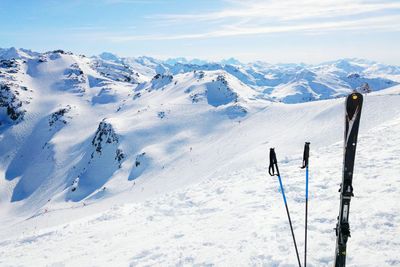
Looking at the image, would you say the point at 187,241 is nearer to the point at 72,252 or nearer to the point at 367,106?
the point at 72,252

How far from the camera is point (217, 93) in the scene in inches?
4624

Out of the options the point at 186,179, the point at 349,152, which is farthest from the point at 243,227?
the point at 186,179

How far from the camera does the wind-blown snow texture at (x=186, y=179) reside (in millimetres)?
11945

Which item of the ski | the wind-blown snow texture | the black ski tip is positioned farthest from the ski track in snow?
the black ski tip

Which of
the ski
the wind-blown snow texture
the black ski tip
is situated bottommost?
the wind-blown snow texture

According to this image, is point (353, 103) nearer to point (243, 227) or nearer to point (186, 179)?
point (243, 227)

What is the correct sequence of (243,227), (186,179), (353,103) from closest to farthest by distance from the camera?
(353,103), (243,227), (186,179)

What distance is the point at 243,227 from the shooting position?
13.3m

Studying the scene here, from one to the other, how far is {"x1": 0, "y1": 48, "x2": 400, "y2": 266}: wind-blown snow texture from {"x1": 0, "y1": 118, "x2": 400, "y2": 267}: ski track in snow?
63 millimetres

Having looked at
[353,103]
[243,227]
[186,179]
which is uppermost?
[353,103]

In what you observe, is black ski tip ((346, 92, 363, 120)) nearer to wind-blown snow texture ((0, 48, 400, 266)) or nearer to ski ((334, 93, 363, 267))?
ski ((334, 93, 363, 267))

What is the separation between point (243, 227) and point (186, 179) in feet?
112

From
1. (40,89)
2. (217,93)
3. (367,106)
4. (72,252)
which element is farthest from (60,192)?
(40,89)

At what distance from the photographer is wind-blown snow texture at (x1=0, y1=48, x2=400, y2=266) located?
1195 centimetres
